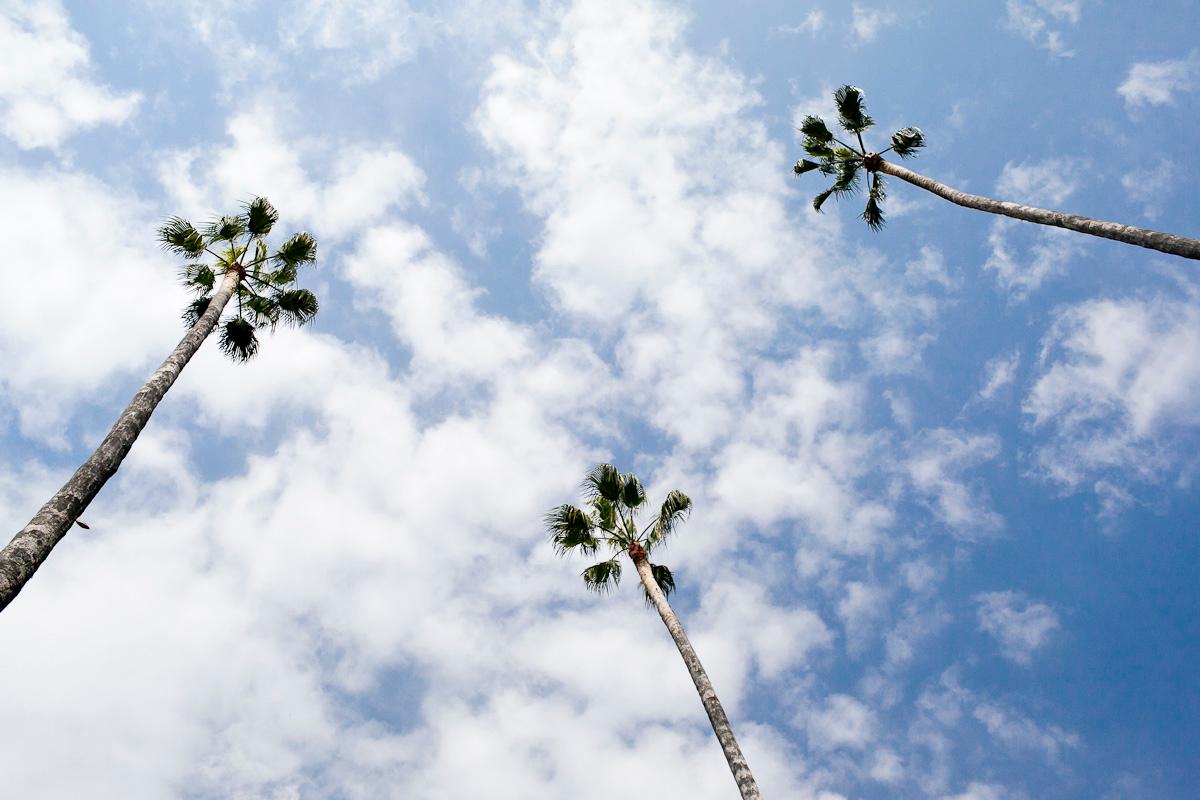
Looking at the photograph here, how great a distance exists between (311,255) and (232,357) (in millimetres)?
3459

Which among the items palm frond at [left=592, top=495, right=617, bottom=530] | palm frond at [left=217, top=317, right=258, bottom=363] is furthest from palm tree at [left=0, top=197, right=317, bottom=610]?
palm frond at [left=592, top=495, right=617, bottom=530]

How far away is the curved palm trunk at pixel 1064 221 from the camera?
12.4 m

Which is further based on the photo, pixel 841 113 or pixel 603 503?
pixel 841 113

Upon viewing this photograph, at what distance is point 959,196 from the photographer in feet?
57.8

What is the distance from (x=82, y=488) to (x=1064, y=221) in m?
18.5

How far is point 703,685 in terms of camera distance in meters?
14.5

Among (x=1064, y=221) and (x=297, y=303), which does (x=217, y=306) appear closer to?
(x=297, y=303)

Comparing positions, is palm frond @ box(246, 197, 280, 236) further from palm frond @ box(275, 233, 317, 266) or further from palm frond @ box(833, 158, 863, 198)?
palm frond @ box(833, 158, 863, 198)

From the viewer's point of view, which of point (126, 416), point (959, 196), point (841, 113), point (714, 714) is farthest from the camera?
point (841, 113)

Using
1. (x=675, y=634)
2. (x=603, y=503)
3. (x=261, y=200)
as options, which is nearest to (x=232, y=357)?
(x=261, y=200)

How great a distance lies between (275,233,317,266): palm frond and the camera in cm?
1905

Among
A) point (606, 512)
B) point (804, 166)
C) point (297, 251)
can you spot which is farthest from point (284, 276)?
point (804, 166)

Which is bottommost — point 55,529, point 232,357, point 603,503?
point 55,529

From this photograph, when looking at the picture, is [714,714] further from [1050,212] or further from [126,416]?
[1050,212]
